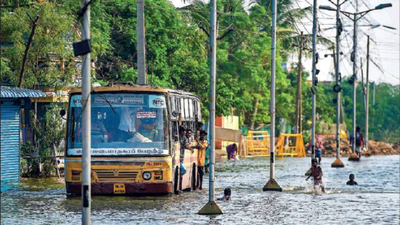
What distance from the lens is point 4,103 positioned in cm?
3070

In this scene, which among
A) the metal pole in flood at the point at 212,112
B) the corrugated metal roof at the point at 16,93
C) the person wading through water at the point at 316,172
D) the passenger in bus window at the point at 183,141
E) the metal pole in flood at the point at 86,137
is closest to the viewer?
the metal pole in flood at the point at 86,137

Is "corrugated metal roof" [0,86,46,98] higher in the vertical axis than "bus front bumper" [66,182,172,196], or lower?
higher

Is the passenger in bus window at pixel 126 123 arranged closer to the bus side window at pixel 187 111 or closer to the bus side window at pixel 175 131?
the bus side window at pixel 175 131

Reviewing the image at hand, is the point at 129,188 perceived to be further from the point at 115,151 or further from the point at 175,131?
the point at 175,131

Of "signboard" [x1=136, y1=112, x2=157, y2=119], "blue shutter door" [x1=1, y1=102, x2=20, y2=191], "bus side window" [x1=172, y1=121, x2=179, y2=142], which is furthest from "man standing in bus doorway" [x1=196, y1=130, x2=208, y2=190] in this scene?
"blue shutter door" [x1=1, y1=102, x2=20, y2=191]

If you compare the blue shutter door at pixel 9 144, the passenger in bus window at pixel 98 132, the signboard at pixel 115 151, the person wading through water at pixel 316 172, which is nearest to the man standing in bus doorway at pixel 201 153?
the person wading through water at pixel 316 172

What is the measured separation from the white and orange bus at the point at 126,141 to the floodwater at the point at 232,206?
53cm

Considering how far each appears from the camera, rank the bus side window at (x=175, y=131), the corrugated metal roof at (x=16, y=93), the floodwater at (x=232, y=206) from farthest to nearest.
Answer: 1. the corrugated metal roof at (x=16, y=93)
2. the bus side window at (x=175, y=131)
3. the floodwater at (x=232, y=206)

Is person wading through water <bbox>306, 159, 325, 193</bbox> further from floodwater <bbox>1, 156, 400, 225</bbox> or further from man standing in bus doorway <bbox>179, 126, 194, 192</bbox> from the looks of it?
man standing in bus doorway <bbox>179, 126, 194, 192</bbox>

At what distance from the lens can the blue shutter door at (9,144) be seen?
3091 cm

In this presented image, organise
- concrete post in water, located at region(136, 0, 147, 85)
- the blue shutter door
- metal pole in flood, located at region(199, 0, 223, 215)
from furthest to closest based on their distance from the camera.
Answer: concrete post in water, located at region(136, 0, 147, 85), the blue shutter door, metal pole in flood, located at region(199, 0, 223, 215)

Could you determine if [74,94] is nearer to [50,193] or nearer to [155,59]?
[50,193]

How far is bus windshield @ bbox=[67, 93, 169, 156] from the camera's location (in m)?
25.8

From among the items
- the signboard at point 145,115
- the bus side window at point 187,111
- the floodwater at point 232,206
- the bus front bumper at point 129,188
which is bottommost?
the floodwater at point 232,206
